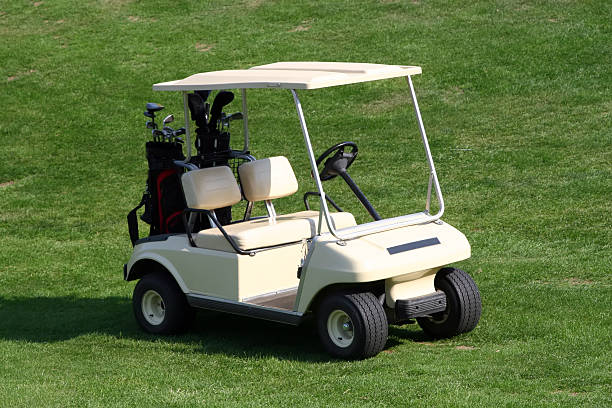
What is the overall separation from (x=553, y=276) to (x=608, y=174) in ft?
14.6

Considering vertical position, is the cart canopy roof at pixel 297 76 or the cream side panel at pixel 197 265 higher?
the cart canopy roof at pixel 297 76

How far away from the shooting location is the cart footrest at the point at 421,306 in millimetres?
6371

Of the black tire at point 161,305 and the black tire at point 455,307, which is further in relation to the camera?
the black tire at point 161,305

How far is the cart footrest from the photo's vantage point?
6371 mm

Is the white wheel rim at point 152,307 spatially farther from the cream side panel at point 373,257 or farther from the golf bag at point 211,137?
the cream side panel at point 373,257

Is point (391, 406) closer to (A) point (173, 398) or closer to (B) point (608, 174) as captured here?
(A) point (173, 398)

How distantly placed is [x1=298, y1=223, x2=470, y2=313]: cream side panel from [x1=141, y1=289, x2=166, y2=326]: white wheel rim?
57.5 inches

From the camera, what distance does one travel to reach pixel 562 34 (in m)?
18.8

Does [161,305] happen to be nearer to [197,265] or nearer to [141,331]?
[141,331]

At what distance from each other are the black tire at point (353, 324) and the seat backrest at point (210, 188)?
1306 millimetres

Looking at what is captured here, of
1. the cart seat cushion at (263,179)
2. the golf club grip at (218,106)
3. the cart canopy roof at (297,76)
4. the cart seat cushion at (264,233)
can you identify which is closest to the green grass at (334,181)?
the cart seat cushion at (264,233)

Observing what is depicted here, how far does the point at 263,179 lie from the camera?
7473mm

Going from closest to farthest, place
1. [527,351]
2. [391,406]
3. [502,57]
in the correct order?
[391,406], [527,351], [502,57]


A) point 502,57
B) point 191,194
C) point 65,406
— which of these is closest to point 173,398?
point 65,406
